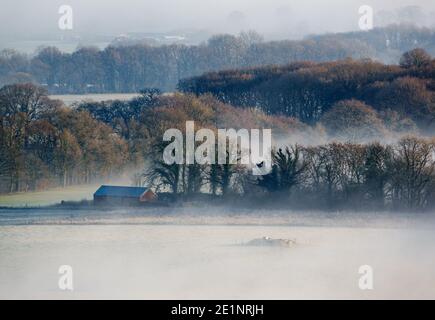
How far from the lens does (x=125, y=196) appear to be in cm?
2380

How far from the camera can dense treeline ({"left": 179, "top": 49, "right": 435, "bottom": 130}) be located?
31.7m

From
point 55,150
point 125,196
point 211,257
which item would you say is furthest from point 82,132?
point 211,257

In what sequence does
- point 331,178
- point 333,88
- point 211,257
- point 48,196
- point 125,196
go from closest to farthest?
point 211,257 → point 331,178 → point 125,196 → point 48,196 → point 333,88

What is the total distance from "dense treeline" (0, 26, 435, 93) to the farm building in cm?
1118

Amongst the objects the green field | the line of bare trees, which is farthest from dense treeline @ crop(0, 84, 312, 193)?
the line of bare trees

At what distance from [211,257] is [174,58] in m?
21.1

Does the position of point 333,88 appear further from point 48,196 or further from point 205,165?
point 48,196

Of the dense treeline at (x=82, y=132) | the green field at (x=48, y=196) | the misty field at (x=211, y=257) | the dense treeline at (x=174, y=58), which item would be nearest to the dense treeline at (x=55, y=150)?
the dense treeline at (x=82, y=132)

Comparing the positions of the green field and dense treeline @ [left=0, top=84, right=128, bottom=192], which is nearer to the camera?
the green field

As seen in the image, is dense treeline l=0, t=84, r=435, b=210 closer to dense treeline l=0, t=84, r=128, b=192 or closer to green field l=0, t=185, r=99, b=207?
dense treeline l=0, t=84, r=128, b=192

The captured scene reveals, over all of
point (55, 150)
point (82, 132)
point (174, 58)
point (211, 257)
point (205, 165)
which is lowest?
point (211, 257)

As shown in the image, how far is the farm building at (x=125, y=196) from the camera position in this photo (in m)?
23.5

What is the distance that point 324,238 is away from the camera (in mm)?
20094

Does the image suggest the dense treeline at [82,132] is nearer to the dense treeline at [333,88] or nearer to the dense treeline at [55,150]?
the dense treeline at [55,150]
